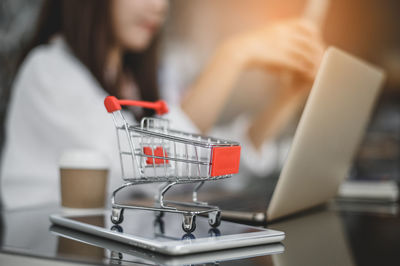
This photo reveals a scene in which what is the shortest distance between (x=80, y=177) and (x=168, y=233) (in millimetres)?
402

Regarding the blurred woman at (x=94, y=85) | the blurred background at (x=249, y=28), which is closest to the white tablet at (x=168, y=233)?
the blurred woman at (x=94, y=85)

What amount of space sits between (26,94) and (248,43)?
1.12m

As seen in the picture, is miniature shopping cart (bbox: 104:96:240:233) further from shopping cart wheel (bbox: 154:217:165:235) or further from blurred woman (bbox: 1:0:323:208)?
blurred woman (bbox: 1:0:323:208)

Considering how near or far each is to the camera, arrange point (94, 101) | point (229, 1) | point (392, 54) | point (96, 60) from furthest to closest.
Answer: point (229, 1), point (392, 54), point (96, 60), point (94, 101)

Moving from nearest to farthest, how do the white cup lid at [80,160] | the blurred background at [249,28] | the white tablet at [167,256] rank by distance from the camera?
1. the white tablet at [167,256]
2. the white cup lid at [80,160]
3. the blurred background at [249,28]

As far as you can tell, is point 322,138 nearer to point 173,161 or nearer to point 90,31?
point 173,161

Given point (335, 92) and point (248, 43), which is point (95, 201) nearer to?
point (335, 92)

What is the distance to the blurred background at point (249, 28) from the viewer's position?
6.59ft

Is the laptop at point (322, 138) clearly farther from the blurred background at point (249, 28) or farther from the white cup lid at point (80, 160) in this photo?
the blurred background at point (249, 28)

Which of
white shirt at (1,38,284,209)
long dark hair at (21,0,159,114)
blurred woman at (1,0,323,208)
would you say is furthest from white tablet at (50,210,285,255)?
long dark hair at (21,0,159,114)

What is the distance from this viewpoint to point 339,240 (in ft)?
1.98

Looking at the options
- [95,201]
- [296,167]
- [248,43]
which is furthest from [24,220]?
[248,43]

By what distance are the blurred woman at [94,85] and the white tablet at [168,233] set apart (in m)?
0.74

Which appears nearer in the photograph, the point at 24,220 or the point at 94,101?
the point at 24,220
